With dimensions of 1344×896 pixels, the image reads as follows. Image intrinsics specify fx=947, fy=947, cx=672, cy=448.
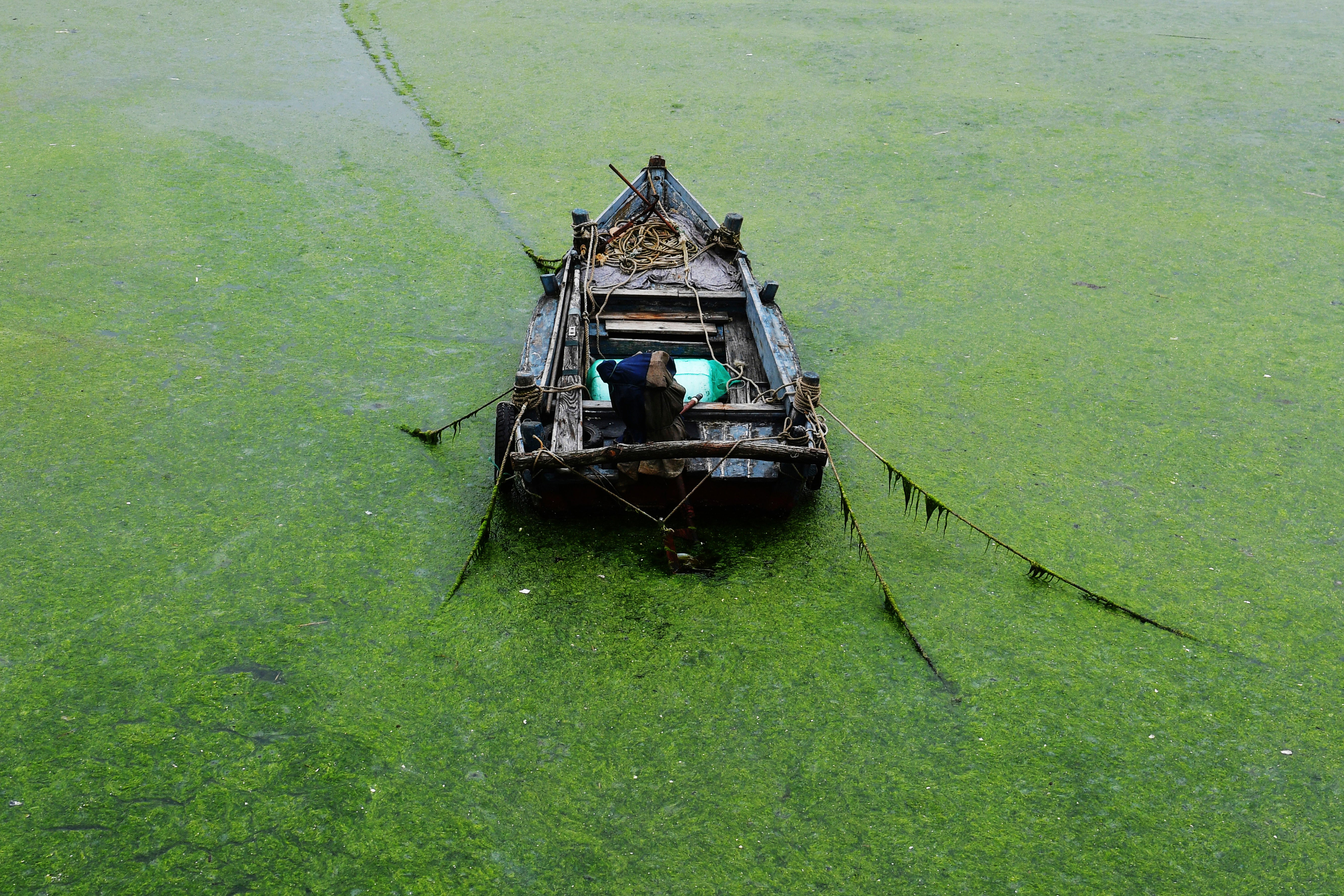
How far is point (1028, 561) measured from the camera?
3.42 meters

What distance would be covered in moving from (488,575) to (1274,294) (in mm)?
4692

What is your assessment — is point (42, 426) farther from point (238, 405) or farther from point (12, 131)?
point (12, 131)

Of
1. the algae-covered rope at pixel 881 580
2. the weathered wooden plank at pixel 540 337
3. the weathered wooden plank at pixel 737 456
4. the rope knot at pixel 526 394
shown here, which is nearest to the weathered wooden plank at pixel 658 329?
the weathered wooden plank at pixel 540 337

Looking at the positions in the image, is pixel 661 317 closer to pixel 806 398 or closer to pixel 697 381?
pixel 697 381

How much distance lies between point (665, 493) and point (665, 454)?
27 cm

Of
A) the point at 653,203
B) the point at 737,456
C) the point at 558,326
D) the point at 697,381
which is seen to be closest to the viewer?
the point at 737,456

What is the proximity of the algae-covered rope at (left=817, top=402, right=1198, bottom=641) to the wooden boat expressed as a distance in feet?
1.09

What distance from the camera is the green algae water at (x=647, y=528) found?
8.52 feet

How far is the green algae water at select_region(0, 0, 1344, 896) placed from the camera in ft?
8.52

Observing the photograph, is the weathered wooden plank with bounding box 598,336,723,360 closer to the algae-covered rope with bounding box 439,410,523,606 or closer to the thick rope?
the thick rope

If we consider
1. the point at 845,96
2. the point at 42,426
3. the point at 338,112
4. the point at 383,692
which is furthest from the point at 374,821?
the point at 845,96

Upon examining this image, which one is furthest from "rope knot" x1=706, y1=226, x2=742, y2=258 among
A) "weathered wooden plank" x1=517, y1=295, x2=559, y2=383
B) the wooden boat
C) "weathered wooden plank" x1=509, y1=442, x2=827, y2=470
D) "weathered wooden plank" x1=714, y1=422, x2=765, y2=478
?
"weathered wooden plank" x1=509, y1=442, x2=827, y2=470

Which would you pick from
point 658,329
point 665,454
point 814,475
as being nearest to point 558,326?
Result: point 658,329

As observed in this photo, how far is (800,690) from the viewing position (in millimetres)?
3000
